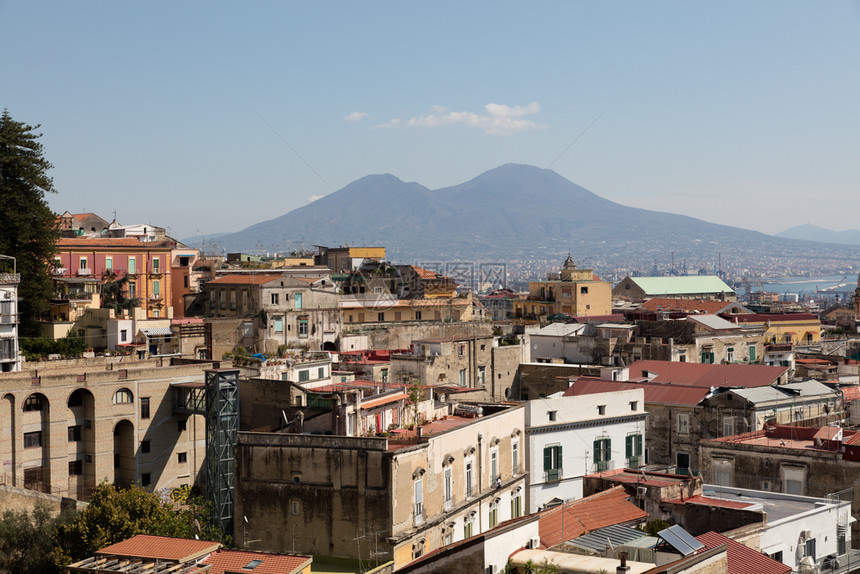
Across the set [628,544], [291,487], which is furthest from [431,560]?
[291,487]

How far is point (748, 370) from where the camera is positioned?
46969 mm

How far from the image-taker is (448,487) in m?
29.4

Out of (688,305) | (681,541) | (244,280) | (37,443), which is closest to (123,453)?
(37,443)

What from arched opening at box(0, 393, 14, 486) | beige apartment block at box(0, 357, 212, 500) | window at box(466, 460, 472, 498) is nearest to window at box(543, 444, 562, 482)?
window at box(466, 460, 472, 498)

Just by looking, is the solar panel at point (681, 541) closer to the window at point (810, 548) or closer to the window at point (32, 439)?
the window at point (810, 548)

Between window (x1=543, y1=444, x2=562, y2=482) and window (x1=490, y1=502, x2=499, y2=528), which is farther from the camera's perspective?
window (x1=543, y1=444, x2=562, y2=482)

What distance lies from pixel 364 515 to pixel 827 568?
11.5 meters

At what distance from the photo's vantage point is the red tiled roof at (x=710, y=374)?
45812 millimetres

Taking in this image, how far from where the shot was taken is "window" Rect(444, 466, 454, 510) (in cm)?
2923

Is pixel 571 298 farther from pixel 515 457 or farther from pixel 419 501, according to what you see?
pixel 419 501

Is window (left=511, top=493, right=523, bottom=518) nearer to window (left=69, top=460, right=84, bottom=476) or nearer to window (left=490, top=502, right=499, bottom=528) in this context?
window (left=490, top=502, right=499, bottom=528)


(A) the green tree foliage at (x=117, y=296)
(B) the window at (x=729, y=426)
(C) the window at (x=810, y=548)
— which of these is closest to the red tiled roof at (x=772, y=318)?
(B) the window at (x=729, y=426)

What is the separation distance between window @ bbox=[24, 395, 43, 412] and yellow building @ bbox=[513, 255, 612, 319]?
174 ft

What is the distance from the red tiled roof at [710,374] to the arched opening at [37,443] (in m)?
26.2
